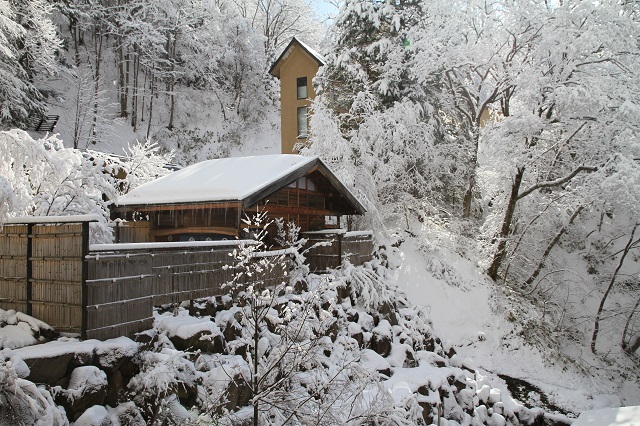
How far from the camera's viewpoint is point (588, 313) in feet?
64.9

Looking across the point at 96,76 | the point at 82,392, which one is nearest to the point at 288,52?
the point at 96,76

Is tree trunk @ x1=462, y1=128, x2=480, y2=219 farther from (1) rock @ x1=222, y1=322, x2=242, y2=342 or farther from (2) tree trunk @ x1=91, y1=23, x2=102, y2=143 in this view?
(2) tree trunk @ x1=91, y1=23, x2=102, y2=143

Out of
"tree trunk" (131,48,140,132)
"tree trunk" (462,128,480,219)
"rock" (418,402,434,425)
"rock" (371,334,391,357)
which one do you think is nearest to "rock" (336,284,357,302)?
"rock" (371,334,391,357)

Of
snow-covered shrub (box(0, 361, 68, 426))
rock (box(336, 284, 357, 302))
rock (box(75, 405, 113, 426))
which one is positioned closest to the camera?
snow-covered shrub (box(0, 361, 68, 426))

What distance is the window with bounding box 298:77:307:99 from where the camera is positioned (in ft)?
92.9

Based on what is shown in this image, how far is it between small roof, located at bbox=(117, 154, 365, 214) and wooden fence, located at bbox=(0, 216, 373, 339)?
134 inches

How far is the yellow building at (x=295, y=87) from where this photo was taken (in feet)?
92.1

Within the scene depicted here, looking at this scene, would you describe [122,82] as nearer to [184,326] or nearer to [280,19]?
[280,19]

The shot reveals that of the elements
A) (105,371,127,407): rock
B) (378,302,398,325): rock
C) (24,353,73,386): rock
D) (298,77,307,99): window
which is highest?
(298,77,307,99): window

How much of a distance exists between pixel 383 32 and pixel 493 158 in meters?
8.13

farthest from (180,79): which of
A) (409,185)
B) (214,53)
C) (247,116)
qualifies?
(409,185)

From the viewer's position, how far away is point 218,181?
44.5ft

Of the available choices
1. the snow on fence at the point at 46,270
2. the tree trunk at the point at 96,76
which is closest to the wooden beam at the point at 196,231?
the snow on fence at the point at 46,270

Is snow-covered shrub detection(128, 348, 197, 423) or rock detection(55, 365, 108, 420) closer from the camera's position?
rock detection(55, 365, 108, 420)
